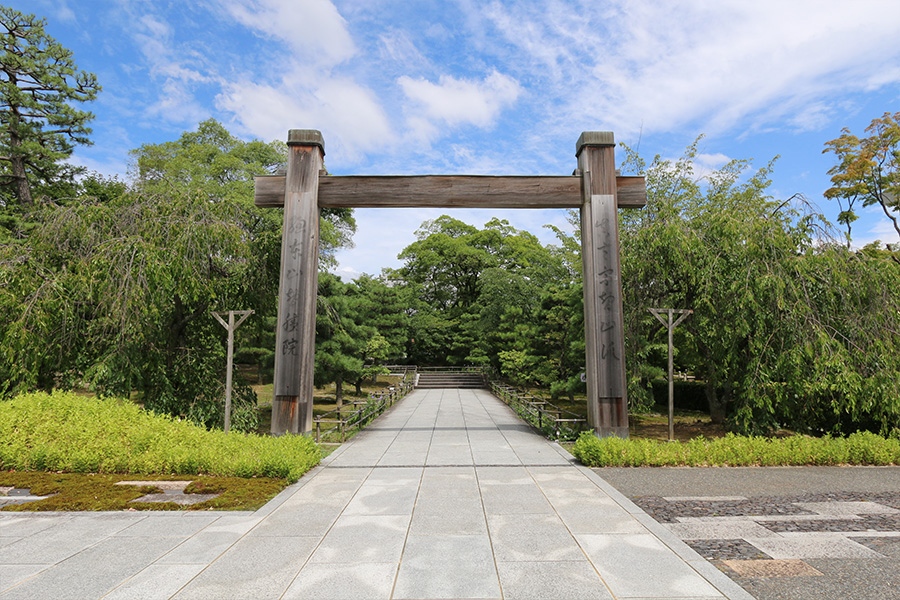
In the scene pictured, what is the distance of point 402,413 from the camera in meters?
16.0

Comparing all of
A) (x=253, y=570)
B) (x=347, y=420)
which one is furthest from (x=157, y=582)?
(x=347, y=420)

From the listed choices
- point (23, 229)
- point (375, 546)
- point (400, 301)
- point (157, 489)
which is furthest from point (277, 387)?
point (400, 301)

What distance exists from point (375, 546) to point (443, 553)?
24.0 inches

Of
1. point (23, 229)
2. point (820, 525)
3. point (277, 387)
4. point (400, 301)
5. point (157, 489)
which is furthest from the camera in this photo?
point (400, 301)

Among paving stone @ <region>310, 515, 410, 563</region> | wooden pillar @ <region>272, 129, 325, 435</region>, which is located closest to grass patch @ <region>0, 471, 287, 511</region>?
paving stone @ <region>310, 515, 410, 563</region>

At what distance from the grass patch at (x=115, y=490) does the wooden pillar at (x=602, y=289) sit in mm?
5651

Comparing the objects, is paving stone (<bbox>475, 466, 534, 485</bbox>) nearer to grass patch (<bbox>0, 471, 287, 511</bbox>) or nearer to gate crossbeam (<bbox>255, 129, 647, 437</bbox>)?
gate crossbeam (<bbox>255, 129, 647, 437</bbox>)

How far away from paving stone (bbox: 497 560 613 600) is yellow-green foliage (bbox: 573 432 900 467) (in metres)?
4.07

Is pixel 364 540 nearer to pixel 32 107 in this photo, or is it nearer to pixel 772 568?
pixel 772 568

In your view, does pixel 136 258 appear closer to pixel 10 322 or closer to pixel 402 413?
pixel 10 322

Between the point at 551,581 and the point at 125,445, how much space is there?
6.59 metres

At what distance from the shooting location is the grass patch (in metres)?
5.27

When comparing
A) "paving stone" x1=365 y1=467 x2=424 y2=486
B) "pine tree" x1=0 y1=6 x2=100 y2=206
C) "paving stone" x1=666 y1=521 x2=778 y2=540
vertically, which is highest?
"pine tree" x1=0 y1=6 x2=100 y2=206

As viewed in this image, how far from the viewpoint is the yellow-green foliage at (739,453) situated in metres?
7.55
